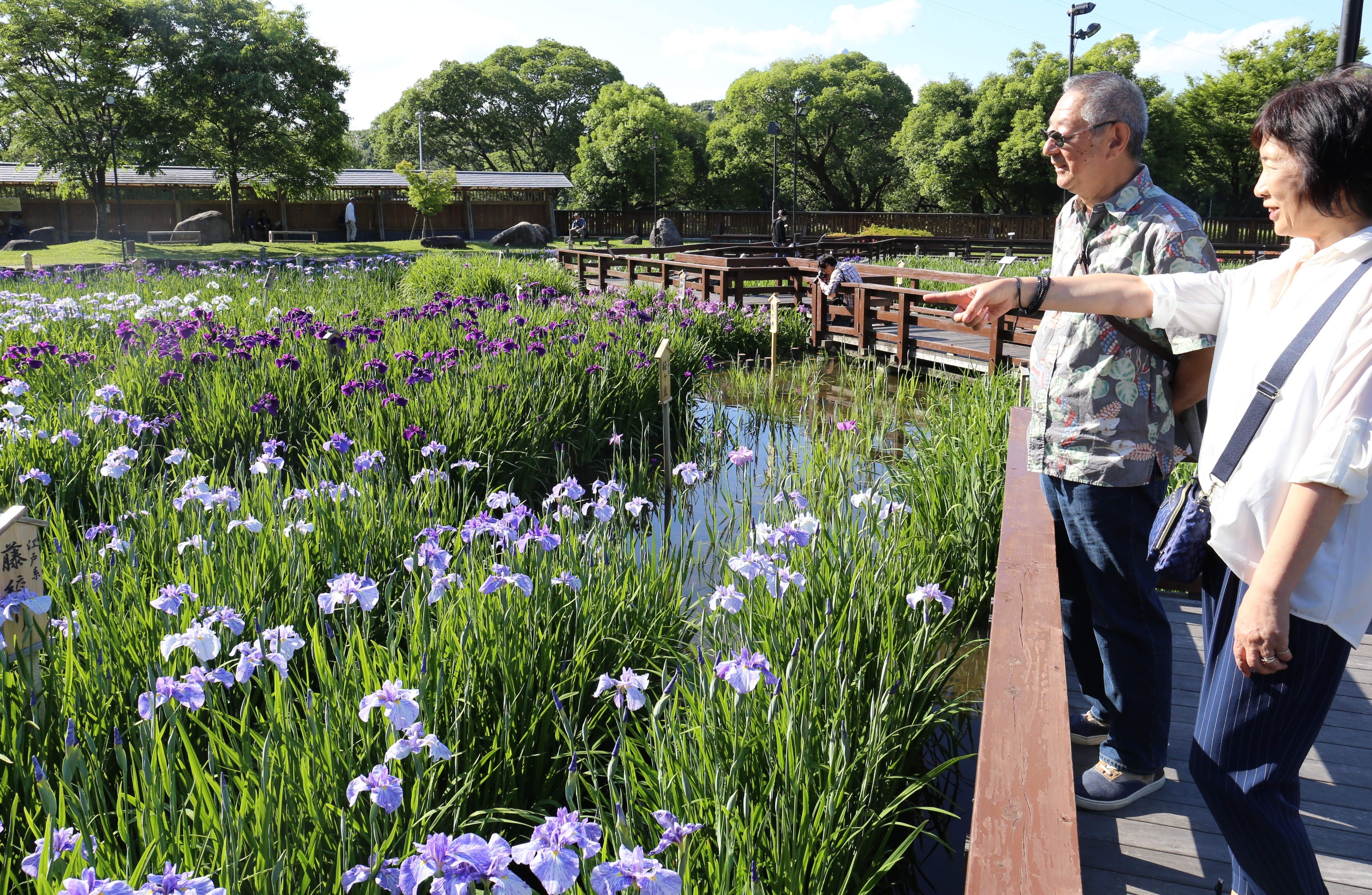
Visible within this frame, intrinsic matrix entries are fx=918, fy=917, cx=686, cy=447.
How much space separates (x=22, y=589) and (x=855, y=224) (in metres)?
42.7

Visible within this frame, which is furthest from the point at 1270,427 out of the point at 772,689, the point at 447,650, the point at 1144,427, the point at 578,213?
the point at 578,213

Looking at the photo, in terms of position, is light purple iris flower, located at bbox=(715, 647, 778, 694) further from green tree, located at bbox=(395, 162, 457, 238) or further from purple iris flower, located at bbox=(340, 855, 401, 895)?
green tree, located at bbox=(395, 162, 457, 238)

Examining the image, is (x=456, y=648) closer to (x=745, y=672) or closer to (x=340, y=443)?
(x=745, y=672)

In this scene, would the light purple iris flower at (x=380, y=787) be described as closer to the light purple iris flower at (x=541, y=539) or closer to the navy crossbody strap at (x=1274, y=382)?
the light purple iris flower at (x=541, y=539)

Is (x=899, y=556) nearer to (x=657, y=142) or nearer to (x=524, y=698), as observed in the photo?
(x=524, y=698)

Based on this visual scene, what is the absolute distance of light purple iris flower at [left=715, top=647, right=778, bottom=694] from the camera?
5.59ft

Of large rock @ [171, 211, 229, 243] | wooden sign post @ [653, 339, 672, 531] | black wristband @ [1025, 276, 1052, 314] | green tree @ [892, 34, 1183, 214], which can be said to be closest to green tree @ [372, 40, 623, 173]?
green tree @ [892, 34, 1183, 214]

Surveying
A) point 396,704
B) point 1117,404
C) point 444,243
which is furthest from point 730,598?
point 444,243

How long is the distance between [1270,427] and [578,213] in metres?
43.2

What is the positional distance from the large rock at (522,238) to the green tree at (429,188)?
2669mm

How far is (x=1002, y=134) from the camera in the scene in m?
40.3

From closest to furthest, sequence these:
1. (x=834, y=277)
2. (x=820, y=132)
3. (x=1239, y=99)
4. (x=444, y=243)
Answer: (x=834, y=277)
(x=444, y=243)
(x=1239, y=99)
(x=820, y=132)

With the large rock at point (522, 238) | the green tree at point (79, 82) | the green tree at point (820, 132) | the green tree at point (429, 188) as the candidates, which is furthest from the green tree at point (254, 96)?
the green tree at point (820, 132)

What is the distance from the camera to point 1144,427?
2.13 m
